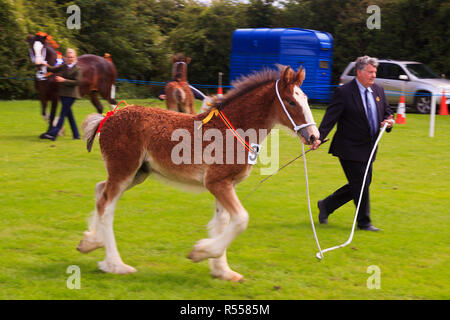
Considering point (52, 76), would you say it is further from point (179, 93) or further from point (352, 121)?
point (352, 121)

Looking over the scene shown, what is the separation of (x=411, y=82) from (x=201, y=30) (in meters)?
11.9

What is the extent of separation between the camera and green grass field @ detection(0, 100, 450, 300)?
16.8 ft

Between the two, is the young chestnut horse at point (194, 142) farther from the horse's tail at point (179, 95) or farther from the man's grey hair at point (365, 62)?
the horse's tail at point (179, 95)

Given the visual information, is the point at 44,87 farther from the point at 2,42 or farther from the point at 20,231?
the point at 2,42

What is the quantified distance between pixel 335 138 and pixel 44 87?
8984mm

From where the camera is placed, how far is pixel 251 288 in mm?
5121

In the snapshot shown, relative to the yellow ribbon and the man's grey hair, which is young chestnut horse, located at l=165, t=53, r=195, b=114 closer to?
the man's grey hair

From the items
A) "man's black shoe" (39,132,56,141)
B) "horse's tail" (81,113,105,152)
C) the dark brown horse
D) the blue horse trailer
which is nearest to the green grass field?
"horse's tail" (81,113,105,152)

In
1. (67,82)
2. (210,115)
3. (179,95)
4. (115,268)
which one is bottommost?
(115,268)

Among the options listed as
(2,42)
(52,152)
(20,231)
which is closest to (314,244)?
(20,231)

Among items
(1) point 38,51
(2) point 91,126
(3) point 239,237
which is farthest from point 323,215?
(1) point 38,51

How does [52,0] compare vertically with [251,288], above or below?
above

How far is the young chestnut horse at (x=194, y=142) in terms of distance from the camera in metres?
5.15

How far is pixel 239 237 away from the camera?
269 inches
